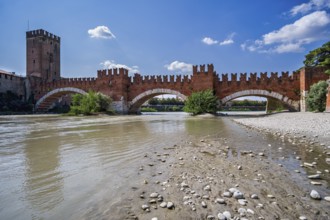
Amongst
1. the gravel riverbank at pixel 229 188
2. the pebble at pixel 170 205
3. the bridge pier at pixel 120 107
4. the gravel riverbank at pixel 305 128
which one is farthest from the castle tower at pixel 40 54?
the pebble at pixel 170 205

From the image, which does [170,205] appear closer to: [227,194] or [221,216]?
[221,216]

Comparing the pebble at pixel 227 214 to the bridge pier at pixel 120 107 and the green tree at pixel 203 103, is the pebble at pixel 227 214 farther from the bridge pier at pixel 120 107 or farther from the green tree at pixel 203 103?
the bridge pier at pixel 120 107

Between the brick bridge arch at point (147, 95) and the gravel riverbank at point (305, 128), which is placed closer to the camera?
the gravel riverbank at point (305, 128)

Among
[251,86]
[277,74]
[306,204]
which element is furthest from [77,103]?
[306,204]

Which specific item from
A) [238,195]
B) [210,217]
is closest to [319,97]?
[238,195]

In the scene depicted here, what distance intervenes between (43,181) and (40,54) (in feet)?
171

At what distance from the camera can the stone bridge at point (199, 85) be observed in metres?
22.6

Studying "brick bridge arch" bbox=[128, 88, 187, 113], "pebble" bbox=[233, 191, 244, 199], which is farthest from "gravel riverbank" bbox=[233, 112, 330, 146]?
"brick bridge arch" bbox=[128, 88, 187, 113]

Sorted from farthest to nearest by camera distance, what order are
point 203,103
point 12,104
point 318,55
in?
Answer: point 12,104
point 318,55
point 203,103

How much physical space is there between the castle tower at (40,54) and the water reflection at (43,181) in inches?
1852

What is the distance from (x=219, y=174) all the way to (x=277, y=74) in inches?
933

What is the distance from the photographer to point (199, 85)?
25.0 meters

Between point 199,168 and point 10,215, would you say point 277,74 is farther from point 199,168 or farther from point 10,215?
point 10,215

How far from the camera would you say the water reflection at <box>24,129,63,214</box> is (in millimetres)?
2297
